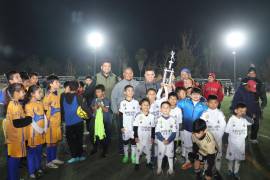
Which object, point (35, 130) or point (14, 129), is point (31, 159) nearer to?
point (35, 130)

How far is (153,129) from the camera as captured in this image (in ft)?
23.9

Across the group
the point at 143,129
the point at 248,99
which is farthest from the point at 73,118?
the point at 248,99

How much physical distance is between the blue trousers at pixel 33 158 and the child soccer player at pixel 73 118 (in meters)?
1.12

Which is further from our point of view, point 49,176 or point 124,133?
point 124,133

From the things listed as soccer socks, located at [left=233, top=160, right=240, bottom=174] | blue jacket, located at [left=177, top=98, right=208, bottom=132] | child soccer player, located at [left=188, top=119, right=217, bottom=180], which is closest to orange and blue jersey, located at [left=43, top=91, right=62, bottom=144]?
blue jacket, located at [left=177, top=98, right=208, bottom=132]

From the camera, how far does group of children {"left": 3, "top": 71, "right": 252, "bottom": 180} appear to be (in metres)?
5.82

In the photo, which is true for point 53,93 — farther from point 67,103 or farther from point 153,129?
point 153,129

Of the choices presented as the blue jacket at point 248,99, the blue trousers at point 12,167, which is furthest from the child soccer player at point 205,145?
the blue jacket at point 248,99

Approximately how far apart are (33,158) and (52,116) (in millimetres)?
1104

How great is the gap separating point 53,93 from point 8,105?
1.77m

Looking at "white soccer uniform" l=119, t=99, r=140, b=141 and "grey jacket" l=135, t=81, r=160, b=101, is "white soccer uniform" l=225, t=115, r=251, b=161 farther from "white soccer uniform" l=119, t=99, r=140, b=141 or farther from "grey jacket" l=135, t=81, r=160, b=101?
"grey jacket" l=135, t=81, r=160, b=101

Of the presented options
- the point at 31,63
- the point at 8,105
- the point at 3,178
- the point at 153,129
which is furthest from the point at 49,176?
the point at 31,63

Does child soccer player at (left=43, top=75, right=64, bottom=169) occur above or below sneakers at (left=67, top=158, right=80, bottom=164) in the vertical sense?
above

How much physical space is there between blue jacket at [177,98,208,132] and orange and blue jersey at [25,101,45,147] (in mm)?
3104
